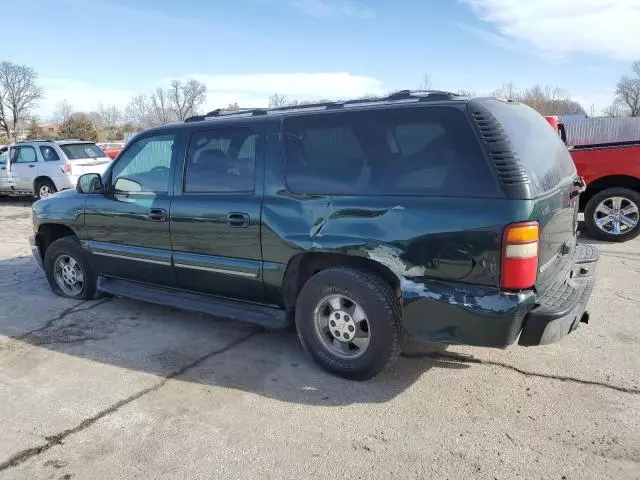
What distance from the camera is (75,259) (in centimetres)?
543

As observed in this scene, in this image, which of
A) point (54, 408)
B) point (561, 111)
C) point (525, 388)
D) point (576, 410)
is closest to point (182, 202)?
point (54, 408)

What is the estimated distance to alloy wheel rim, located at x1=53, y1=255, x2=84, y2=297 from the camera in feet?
18.2

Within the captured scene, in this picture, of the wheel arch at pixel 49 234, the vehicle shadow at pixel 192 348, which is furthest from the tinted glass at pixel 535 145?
the wheel arch at pixel 49 234

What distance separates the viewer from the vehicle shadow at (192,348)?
11.8ft

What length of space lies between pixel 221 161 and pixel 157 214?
0.79 metres

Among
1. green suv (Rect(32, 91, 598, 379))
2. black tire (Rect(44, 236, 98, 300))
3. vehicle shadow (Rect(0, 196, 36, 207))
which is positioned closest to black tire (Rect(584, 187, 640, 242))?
green suv (Rect(32, 91, 598, 379))

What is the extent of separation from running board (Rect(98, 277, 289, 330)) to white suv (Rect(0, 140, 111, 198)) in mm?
9212

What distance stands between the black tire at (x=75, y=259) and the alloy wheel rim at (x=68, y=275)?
0.03 meters

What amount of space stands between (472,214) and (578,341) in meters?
1.97

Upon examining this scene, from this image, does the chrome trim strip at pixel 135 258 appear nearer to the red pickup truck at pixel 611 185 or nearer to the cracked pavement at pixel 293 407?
the cracked pavement at pixel 293 407

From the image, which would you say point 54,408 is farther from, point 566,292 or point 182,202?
point 566,292

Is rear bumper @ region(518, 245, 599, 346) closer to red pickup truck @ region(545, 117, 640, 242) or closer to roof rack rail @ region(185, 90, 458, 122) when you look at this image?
roof rack rail @ region(185, 90, 458, 122)

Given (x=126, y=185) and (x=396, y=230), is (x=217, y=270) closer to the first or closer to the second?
(x=126, y=185)

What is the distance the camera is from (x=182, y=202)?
4324mm
